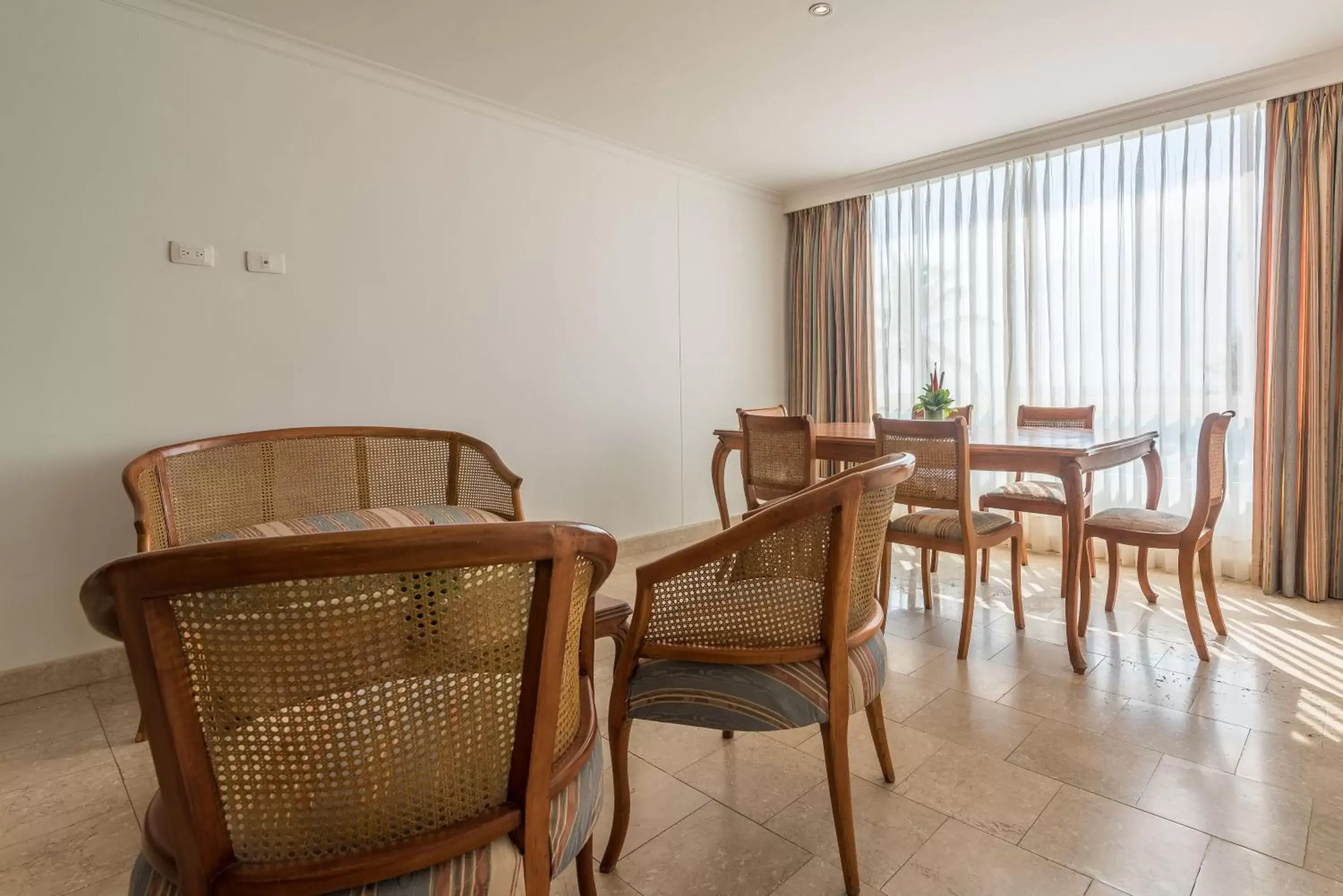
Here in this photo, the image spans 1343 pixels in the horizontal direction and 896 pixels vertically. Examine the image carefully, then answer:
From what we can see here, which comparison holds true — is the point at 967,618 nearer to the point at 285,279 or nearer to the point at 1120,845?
the point at 1120,845

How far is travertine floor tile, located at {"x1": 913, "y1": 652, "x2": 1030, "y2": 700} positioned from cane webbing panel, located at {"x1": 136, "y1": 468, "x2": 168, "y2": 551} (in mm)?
2533

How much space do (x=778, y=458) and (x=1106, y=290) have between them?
213 cm

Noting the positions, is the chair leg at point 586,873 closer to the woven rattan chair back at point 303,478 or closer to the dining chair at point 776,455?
the woven rattan chair back at point 303,478

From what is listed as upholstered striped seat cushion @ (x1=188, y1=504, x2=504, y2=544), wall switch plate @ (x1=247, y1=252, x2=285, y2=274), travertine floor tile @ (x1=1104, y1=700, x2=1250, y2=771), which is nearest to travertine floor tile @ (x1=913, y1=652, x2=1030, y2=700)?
travertine floor tile @ (x1=1104, y1=700, x2=1250, y2=771)

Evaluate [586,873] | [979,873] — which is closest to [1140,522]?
[979,873]

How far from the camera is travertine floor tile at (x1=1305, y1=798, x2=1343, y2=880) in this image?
1.42 m

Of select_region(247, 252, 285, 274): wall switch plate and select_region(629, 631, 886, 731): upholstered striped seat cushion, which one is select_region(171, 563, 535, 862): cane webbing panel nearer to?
select_region(629, 631, 886, 731): upholstered striped seat cushion

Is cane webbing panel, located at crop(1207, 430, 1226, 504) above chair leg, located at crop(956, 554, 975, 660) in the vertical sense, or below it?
above

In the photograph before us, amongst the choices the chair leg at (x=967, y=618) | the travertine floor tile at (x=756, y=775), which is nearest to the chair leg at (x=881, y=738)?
the travertine floor tile at (x=756, y=775)

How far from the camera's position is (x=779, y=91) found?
11.1ft

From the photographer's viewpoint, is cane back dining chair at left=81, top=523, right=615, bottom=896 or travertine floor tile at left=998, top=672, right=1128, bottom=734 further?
travertine floor tile at left=998, top=672, right=1128, bottom=734

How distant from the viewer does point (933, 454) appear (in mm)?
2709

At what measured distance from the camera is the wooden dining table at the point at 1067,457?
8.05 feet

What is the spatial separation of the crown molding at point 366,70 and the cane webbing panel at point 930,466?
2431 mm
